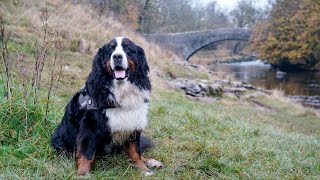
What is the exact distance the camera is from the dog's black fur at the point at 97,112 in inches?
139

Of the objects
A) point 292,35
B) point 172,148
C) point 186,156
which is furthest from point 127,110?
point 292,35

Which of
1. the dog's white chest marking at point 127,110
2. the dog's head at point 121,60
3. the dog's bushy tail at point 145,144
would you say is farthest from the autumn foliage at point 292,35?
the dog's white chest marking at point 127,110

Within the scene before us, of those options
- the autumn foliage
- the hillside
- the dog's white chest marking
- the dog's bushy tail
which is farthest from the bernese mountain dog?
the autumn foliage

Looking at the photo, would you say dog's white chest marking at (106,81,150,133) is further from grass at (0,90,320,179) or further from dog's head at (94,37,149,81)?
grass at (0,90,320,179)

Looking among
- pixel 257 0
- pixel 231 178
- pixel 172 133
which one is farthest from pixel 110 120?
pixel 257 0

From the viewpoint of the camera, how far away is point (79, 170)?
3461mm

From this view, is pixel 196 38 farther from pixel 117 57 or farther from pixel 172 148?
pixel 117 57

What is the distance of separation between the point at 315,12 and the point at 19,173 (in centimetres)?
3098

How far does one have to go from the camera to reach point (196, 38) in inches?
1476

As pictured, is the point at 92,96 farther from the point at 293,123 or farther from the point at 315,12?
the point at 315,12

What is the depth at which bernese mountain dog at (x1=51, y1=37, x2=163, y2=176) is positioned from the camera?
351 centimetres

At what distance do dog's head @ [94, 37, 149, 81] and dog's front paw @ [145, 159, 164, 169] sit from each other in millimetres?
972

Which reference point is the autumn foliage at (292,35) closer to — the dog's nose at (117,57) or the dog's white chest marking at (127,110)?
the dog's white chest marking at (127,110)

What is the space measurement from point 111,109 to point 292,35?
104ft
